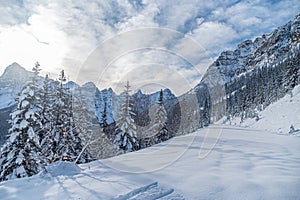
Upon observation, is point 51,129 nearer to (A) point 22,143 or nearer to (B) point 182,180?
(A) point 22,143

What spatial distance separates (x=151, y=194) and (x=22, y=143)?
12.9 metres

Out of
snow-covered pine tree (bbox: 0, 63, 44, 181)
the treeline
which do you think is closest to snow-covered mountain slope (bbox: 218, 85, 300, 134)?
the treeline

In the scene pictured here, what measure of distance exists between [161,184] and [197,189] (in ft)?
2.85

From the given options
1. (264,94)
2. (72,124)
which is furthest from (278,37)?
(72,124)

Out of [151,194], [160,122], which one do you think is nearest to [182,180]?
[151,194]

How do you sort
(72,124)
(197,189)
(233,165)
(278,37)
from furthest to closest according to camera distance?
(278,37)
(72,124)
(233,165)
(197,189)

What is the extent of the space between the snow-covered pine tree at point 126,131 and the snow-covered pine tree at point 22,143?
928 cm

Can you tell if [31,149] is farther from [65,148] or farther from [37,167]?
[65,148]

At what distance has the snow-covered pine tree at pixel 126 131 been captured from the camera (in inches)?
885

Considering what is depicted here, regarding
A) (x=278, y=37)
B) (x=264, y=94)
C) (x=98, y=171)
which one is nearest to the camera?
(x=98, y=171)

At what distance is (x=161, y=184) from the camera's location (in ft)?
16.3

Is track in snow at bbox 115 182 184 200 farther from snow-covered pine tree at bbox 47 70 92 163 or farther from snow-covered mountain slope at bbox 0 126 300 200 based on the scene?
snow-covered pine tree at bbox 47 70 92 163

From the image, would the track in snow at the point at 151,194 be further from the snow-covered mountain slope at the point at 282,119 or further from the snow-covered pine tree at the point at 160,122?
the snow-covered pine tree at the point at 160,122

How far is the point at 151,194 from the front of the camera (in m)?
4.43
